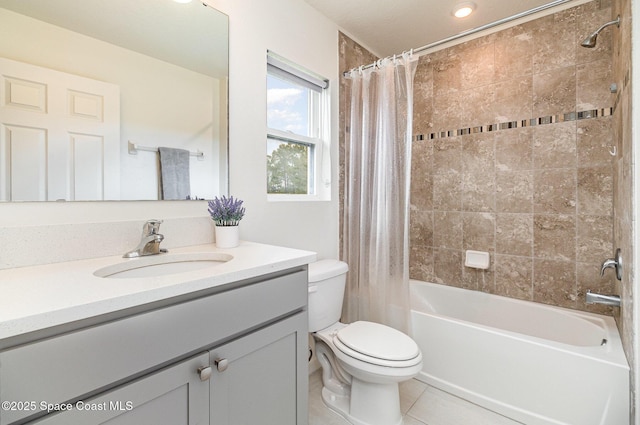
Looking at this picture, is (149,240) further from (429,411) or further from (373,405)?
(429,411)

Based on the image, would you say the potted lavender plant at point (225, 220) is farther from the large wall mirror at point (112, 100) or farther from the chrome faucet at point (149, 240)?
the chrome faucet at point (149, 240)

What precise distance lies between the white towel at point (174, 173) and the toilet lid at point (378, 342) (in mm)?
1074

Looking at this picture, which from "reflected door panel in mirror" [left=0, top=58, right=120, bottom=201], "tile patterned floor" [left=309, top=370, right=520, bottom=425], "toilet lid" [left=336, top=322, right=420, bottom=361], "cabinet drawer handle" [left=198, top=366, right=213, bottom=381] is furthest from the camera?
"tile patterned floor" [left=309, top=370, right=520, bottom=425]

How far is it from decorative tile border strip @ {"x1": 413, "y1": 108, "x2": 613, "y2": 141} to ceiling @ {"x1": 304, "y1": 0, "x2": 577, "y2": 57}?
0.72 m

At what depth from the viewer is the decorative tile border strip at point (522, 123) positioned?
1767 mm

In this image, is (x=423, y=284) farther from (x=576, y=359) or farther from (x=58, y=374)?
(x=58, y=374)

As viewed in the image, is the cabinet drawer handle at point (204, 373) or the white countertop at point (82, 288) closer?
the white countertop at point (82, 288)

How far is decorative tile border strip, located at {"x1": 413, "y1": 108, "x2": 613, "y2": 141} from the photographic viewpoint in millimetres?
1767

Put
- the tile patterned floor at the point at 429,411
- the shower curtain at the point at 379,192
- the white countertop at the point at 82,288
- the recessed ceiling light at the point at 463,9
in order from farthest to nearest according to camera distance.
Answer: the recessed ceiling light at the point at 463,9, the shower curtain at the point at 379,192, the tile patterned floor at the point at 429,411, the white countertop at the point at 82,288

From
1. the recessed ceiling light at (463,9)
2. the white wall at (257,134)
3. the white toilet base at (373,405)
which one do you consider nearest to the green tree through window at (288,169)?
the white wall at (257,134)

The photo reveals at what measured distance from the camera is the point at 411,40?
229cm

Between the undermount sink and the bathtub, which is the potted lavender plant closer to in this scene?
the undermount sink

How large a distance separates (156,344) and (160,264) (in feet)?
1.61

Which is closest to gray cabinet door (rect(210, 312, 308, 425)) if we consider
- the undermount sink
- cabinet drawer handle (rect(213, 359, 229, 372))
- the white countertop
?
cabinet drawer handle (rect(213, 359, 229, 372))
